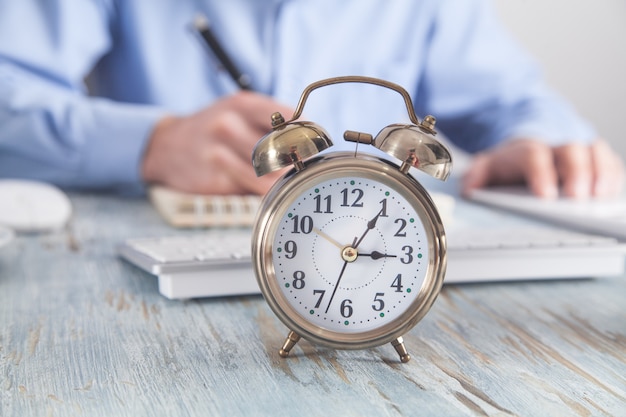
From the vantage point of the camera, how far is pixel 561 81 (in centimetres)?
303

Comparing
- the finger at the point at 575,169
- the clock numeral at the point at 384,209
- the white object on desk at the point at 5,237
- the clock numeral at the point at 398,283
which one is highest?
the clock numeral at the point at 384,209

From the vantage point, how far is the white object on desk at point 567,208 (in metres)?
0.94

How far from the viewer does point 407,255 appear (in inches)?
21.9

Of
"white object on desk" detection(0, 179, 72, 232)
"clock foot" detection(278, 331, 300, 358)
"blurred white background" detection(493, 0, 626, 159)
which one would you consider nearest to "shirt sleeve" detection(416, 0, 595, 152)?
"blurred white background" detection(493, 0, 626, 159)

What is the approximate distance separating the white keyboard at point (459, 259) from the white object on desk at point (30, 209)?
233 mm

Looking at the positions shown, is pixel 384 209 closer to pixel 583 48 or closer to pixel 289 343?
pixel 289 343

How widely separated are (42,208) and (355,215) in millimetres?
634

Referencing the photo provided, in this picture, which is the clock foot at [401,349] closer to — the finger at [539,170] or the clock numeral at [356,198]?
the clock numeral at [356,198]

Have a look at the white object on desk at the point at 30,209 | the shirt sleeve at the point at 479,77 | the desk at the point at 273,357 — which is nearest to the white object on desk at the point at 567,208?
the desk at the point at 273,357

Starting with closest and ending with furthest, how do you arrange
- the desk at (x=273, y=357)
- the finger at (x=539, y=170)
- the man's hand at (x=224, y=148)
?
the desk at (x=273, y=357), the man's hand at (x=224, y=148), the finger at (x=539, y=170)

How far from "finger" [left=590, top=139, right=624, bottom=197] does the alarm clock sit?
3.10 ft

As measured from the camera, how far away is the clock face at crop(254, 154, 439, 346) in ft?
1.79

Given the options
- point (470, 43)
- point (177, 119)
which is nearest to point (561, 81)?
point (470, 43)

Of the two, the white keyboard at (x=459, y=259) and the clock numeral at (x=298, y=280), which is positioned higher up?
the clock numeral at (x=298, y=280)
